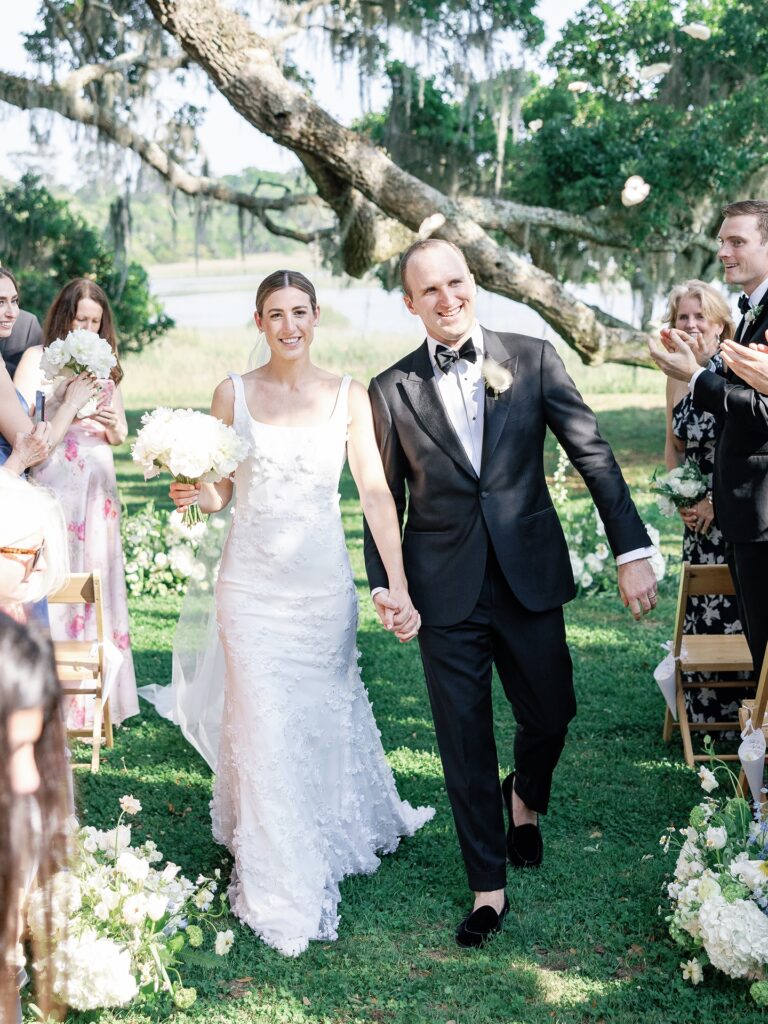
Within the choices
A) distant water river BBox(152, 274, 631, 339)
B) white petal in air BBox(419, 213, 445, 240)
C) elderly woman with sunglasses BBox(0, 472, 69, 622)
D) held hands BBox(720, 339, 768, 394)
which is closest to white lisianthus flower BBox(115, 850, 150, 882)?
elderly woman with sunglasses BBox(0, 472, 69, 622)

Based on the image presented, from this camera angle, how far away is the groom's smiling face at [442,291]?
3889mm

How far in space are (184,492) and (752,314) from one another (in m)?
2.37

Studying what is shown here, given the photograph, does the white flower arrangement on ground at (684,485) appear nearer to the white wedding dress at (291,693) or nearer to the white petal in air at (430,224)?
the white wedding dress at (291,693)

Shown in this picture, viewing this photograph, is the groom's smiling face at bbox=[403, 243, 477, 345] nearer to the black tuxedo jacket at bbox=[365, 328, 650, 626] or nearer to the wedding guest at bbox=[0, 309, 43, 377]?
the black tuxedo jacket at bbox=[365, 328, 650, 626]

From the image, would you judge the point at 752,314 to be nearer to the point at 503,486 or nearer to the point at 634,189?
the point at 503,486

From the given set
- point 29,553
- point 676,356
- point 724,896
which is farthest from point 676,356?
point 29,553

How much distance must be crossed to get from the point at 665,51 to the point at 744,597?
13989 mm

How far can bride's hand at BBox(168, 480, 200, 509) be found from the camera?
13.7ft

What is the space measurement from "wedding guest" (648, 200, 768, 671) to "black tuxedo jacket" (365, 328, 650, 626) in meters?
0.62

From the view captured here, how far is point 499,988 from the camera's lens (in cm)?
365

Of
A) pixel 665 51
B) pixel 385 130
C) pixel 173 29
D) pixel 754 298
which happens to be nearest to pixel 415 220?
pixel 173 29

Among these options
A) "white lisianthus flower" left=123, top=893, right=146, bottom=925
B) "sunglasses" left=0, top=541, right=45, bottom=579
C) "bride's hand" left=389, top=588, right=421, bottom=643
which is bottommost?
"white lisianthus flower" left=123, top=893, right=146, bottom=925

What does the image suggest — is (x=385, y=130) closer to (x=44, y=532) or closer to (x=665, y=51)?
(x=665, y=51)

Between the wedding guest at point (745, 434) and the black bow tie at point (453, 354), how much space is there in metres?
1.02
